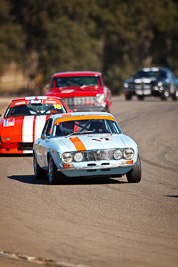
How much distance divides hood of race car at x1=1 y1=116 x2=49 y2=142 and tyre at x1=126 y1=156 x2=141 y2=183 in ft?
16.8

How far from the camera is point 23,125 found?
56.6 ft

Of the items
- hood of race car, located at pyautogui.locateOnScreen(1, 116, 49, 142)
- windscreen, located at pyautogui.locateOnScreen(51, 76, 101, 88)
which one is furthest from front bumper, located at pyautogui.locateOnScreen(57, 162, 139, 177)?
windscreen, located at pyautogui.locateOnScreen(51, 76, 101, 88)

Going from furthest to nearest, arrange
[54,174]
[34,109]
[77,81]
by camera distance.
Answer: [77,81] < [34,109] < [54,174]

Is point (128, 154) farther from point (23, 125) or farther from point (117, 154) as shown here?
point (23, 125)

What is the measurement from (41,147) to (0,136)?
14.3 ft

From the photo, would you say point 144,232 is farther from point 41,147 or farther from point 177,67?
point 177,67

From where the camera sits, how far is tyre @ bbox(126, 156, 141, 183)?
478 inches

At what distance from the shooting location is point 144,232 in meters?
8.29

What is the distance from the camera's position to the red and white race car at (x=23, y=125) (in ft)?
56.2

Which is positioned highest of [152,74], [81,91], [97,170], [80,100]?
[97,170]

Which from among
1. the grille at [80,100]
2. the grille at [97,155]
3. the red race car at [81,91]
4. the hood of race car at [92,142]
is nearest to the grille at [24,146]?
the hood of race car at [92,142]

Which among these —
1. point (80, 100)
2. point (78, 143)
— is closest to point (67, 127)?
point (78, 143)

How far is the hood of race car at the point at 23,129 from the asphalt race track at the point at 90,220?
1.69 m

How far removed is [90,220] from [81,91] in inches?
683
